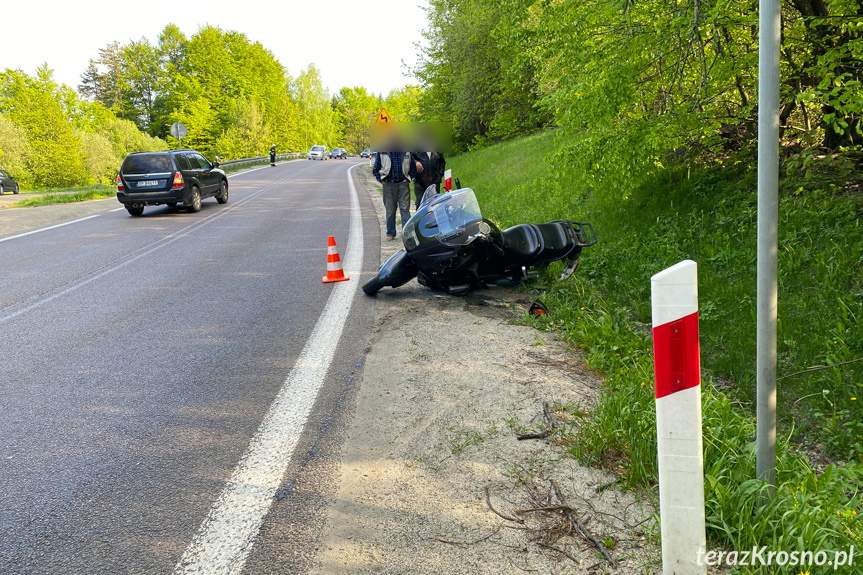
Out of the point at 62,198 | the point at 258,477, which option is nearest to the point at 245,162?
the point at 62,198

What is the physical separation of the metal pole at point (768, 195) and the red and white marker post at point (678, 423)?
0.46m

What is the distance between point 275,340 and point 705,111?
5.39 metres

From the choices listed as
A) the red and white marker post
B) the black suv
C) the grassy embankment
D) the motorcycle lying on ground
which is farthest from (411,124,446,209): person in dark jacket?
the red and white marker post

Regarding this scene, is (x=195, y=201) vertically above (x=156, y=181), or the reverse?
(x=156, y=181)

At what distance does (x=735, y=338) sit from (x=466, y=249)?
2.58 meters

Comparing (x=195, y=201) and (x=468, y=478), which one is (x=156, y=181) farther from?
(x=468, y=478)

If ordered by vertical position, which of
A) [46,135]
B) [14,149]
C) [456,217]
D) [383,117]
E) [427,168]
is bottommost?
[456,217]

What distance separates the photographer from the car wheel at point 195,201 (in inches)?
665

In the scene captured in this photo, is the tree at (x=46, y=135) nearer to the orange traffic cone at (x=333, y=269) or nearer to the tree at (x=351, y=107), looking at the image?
the orange traffic cone at (x=333, y=269)

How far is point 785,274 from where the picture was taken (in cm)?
576

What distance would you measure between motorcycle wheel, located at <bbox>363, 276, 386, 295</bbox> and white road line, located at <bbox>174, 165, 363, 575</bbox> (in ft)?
4.74

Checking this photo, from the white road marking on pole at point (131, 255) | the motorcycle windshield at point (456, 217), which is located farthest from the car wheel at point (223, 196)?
the motorcycle windshield at point (456, 217)

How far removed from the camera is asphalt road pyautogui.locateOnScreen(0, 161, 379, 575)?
8.98 feet

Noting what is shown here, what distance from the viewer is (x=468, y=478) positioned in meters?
3.14
